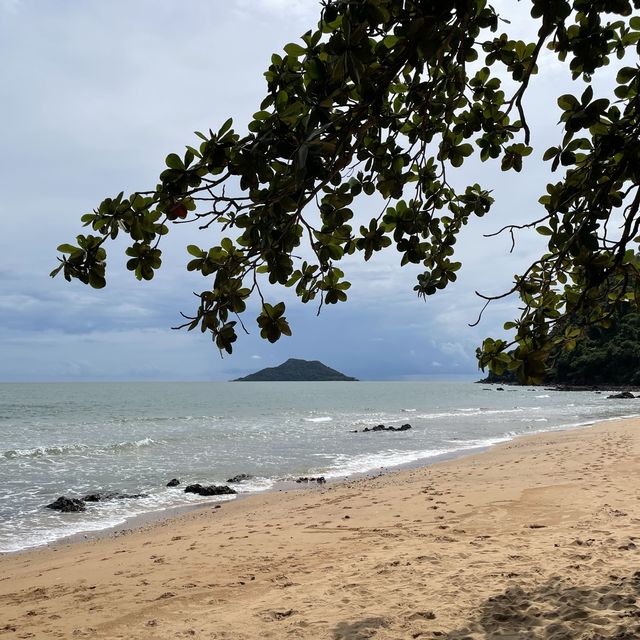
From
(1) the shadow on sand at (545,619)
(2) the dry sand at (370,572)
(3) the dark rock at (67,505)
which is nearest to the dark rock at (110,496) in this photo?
(3) the dark rock at (67,505)

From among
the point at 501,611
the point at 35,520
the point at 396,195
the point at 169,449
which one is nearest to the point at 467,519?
the point at 501,611

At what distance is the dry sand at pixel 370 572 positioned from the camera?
4.09 meters

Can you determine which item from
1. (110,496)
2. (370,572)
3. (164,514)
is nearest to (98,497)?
(110,496)

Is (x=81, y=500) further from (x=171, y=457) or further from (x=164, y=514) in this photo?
(x=171, y=457)

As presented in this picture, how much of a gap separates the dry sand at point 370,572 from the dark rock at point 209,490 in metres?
3.27

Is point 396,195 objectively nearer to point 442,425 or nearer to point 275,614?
point 275,614

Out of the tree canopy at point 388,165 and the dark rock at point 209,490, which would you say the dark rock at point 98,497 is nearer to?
the dark rock at point 209,490

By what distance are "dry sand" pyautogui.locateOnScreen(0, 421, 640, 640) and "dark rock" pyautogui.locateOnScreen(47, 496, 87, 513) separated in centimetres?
286

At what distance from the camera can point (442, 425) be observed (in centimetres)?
3281

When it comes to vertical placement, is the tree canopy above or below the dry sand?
above

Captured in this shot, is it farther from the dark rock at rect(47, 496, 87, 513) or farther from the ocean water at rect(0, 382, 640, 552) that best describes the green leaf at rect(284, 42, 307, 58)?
the dark rock at rect(47, 496, 87, 513)

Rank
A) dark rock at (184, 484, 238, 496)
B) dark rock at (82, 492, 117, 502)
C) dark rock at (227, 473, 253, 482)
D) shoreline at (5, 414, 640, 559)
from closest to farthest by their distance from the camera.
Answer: shoreline at (5, 414, 640, 559) → dark rock at (82, 492, 117, 502) → dark rock at (184, 484, 238, 496) → dark rock at (227, 473, 253, 482)

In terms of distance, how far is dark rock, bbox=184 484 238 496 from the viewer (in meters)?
13.3

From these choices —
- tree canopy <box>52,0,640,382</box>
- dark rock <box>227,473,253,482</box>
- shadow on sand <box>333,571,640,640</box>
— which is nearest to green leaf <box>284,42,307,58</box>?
tree canopy <box>52,0,640,382</box>
